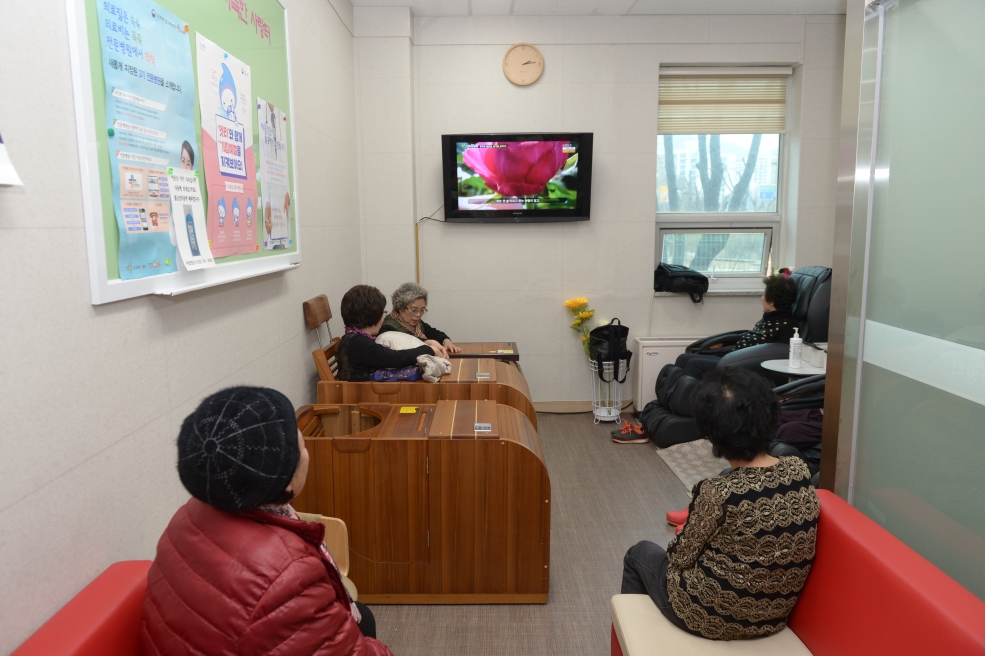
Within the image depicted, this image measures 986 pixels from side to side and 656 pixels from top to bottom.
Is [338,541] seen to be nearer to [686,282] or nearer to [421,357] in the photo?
[421,357]

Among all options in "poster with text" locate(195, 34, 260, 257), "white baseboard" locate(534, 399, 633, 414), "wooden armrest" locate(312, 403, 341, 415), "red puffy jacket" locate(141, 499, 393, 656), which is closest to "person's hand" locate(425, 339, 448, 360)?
"wooden armrest" locate(312, 403, 341, 415)

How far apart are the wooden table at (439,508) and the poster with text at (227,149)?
2.73 feet

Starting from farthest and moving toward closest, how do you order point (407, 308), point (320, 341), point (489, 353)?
point (489, 353) < point (407, 308) < point (320, 341)

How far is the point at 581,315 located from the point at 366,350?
237cm

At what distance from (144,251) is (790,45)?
498 cm

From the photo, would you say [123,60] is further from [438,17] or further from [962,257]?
[438,17]

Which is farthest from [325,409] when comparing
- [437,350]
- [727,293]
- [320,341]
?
[727,293]

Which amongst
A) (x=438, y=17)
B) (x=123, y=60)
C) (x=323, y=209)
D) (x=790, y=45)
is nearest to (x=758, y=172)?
(x=790, y=45)

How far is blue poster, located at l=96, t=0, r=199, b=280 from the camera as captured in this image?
5.37 ft

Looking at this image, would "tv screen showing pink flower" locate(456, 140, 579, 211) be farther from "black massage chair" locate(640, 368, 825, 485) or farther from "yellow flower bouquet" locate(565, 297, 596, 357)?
"black massage chair" locate(640, 368, 825, 485)

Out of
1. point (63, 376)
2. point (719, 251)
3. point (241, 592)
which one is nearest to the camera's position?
point (241, 592)

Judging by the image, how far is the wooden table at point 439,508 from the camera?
2.57m

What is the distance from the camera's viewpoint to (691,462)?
4207 millimetres

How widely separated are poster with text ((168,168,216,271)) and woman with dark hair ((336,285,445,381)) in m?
1.18
